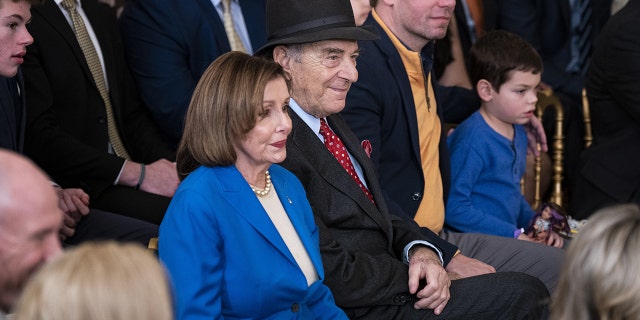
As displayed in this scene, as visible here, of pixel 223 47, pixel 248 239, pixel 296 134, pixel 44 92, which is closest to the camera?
pixel 248 239

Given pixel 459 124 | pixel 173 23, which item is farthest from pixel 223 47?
pixel 459 124

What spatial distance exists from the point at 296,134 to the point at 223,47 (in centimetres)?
127

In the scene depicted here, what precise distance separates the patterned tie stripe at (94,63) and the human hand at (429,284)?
4.80 ft

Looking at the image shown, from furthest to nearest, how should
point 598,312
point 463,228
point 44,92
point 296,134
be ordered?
1. point 463,228
2. point 44,92
3. point 296,134
4. point 598,312

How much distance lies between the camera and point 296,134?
9.50ft

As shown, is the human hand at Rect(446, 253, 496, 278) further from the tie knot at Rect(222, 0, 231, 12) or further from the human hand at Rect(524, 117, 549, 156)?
the tie knot at Rect(222, 0, 231, 12)

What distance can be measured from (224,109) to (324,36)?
2.01 feet

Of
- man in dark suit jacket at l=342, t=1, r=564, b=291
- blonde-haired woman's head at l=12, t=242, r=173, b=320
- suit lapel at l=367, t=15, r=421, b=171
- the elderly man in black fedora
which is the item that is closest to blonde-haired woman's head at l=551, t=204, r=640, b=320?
blonde-haired woman's head at l=12, t=242, r=173, b=320

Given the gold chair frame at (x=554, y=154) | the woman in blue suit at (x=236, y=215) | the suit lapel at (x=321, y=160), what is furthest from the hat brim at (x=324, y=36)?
the gold chair frame at (x=554, y=154)

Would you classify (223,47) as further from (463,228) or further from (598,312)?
(598,312)

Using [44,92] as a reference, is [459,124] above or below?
below

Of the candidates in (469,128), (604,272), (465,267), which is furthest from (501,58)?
(604,272)

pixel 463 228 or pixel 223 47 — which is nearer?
pixel 463 228

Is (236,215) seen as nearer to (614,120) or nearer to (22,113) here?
(22,113)
